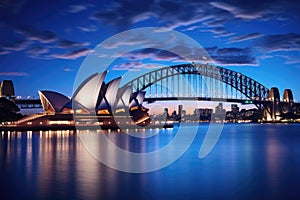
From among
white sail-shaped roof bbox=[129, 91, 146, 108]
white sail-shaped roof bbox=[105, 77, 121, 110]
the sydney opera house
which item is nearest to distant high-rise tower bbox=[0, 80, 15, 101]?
the sydney opera house

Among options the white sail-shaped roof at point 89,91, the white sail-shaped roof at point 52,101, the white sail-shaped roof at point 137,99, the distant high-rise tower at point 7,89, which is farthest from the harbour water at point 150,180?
the distant high-rise tower at point 7,89

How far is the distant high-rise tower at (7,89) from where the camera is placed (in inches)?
2601

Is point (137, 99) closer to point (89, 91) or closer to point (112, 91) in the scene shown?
point (112, 91)

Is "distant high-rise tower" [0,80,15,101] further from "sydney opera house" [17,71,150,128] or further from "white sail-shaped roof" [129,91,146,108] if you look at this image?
"white sail-shaped roof" [129,91,146,108]

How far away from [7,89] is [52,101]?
2460cm

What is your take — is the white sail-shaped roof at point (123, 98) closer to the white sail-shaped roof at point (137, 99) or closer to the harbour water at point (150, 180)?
the white sail-shaped roof at point (137, 99)

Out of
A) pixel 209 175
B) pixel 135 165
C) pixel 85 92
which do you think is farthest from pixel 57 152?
pixel 85 92

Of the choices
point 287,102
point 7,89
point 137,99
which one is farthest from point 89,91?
point 287,102

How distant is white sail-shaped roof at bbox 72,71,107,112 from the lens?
4244cm

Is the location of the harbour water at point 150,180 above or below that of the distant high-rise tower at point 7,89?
below

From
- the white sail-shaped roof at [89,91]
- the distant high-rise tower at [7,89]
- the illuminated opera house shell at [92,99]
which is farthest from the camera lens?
the distant high-rise tower at [7,89]

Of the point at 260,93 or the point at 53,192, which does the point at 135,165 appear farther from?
the point at 260,93

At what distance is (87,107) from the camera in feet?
148

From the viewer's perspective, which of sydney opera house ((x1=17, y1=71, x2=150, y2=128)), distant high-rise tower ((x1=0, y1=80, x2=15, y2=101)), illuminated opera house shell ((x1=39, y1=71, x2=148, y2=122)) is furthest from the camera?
distant high-rise tower ((x1=0, y1=80, x2=15, y2=101))
